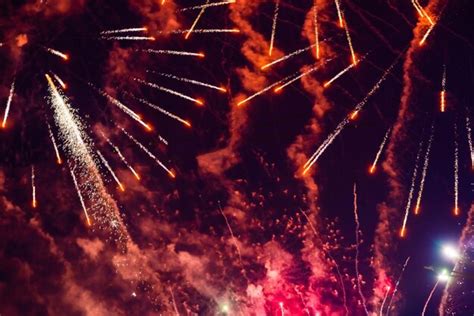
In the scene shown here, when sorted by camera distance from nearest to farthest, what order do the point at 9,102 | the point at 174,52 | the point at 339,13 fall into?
the point at 339,13, the point at 174,52, the point at 9,102

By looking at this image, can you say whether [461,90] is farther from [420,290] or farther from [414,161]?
[420,290]

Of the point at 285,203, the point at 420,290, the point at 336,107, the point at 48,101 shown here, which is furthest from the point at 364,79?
the point at 48,101

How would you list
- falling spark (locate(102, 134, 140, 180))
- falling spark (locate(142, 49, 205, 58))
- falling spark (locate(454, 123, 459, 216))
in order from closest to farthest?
falling spark (locate(454, 123, 459, 216)), falling spark (locate(142, 49, 205, 58)), falling spark (locate(102, 134, 140, 180))

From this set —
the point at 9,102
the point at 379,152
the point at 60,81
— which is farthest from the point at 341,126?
the point at 9,102

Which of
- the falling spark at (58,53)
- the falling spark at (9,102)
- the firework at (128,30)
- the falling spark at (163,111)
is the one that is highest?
the firework at (128,30)

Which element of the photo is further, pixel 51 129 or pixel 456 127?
pixel 51 129

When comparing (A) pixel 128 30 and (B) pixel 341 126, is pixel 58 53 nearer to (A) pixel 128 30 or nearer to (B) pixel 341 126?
(A) pixel 128 30

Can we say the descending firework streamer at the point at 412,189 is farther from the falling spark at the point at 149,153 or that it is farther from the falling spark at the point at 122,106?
the falling spark at the point at 122,106

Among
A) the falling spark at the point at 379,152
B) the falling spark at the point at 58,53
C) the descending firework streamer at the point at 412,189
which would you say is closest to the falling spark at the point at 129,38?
the falling spark at the point at 58,53

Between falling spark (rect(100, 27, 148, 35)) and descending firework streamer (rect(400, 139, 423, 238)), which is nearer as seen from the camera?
descending firework streamer (rect(400, 139, 423, 238))

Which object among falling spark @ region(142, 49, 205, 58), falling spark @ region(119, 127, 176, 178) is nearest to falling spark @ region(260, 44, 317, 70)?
falling spark @ region(142, 49, 205, 58)

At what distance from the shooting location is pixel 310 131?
14.8ft

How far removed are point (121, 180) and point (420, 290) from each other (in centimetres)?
298

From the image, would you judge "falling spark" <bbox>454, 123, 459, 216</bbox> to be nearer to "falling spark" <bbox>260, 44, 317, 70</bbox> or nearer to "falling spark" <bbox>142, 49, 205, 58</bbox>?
"falling spark" <bbox>260, 44, 317, 70</bbox>
